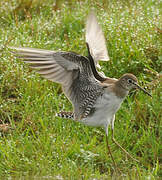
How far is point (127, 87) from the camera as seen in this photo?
16.8ft

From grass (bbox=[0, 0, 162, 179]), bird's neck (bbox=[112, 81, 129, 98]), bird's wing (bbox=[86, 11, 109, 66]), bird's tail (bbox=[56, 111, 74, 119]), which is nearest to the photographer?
bird's neck (bbox=[112, 81, 129, 98])

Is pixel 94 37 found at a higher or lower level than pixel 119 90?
higher

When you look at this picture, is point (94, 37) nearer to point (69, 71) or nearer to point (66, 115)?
point (66, 115)

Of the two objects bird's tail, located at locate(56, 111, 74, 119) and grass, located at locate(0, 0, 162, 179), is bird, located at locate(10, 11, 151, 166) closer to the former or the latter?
bird's tail, located at locate(56, 111, 74, 119)

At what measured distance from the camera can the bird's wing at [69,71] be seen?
4.59 m

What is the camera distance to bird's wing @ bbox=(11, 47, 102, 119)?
15.0ft

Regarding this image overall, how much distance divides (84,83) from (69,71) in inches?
10.0

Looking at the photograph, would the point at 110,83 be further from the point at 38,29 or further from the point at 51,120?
the point at 38,29

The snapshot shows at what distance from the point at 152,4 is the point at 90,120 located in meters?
3.86

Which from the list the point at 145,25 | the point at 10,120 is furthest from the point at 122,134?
the point at 145,25

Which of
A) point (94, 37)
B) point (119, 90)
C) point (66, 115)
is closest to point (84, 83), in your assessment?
point (119, 90)

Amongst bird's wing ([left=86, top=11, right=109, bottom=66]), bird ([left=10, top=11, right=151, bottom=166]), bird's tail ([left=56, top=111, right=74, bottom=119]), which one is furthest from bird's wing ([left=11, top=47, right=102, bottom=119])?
bird's wing ([left=86, top=11, right=109, bottom=66])

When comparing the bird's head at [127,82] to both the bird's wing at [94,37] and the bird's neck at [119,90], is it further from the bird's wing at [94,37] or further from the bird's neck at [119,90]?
the bird's wing at [94,37]

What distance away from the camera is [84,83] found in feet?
16.2
